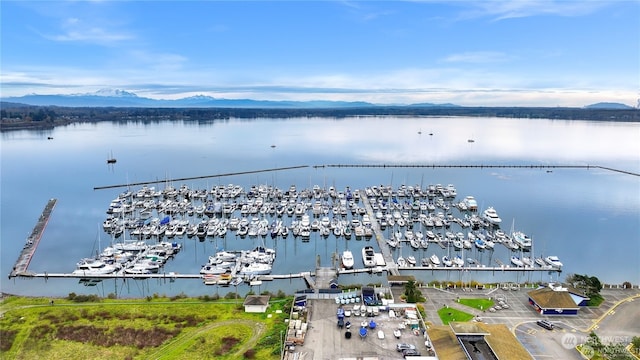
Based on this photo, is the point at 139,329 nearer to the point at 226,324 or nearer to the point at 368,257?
the point at 226,324

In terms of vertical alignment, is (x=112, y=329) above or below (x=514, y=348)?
below

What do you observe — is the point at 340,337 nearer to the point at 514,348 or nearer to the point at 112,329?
the point at 514,348

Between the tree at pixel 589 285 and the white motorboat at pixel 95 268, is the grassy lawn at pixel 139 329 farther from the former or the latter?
the tree at pixel 589 285

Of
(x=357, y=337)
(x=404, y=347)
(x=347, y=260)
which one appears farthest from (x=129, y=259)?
(x=404, y=347)

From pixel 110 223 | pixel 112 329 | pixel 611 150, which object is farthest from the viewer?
pixel 611 150

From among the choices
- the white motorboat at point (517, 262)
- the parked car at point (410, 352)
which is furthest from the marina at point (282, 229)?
the parked car at point (410, 352)

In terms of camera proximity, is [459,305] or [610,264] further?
[610,264]

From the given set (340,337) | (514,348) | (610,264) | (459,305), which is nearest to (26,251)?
(340,337)

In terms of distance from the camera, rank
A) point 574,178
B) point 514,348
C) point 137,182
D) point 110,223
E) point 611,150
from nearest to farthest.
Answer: point 514,348 < point 110,223 < point 137,182 < point 574,178 < point 611,150
